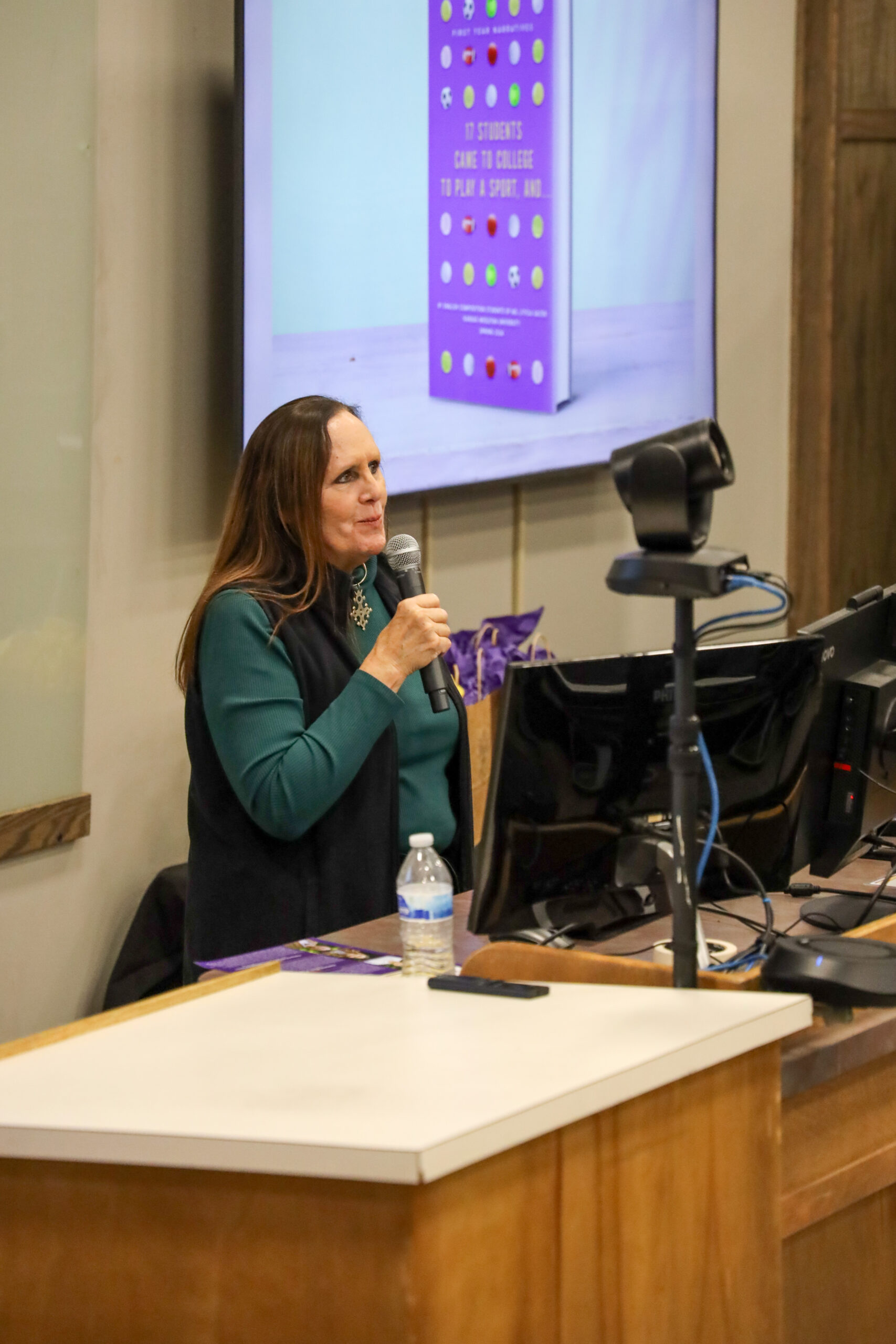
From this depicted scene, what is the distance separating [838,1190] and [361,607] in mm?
1204

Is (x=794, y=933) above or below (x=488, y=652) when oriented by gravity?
below

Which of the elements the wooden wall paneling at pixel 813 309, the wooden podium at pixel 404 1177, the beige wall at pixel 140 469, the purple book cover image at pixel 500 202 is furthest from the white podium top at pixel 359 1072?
the wooden wall paneling at pixel 813 309

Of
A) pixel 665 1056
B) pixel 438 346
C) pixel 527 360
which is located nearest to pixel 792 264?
pixel 527 360

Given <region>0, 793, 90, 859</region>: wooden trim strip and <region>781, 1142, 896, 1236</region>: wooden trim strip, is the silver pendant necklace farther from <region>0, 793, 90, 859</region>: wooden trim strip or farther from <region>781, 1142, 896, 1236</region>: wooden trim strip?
<region>781, 1142, 896, 1236</region>: wooden trim strip

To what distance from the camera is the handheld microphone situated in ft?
7.09

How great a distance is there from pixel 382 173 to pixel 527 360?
61cm

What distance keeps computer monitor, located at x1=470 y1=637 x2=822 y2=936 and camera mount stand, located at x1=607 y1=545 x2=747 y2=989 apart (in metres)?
0.27

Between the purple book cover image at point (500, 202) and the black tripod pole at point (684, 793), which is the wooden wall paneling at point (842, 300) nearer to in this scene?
the purple book cover image at point (500, 202)

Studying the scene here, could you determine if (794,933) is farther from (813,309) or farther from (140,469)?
(813,309)

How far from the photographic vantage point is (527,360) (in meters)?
3.54

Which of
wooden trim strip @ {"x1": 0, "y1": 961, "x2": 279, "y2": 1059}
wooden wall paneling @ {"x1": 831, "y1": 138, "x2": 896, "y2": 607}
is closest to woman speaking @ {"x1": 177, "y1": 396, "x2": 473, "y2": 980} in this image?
wooden trim strip @ {"x1": 0, "y1": 961, "x2": 279, "y2": 1059}

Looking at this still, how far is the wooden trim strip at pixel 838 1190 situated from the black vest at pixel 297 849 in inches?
34.8

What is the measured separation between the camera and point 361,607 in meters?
2.36

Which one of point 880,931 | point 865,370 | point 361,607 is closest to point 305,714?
point 361,607
